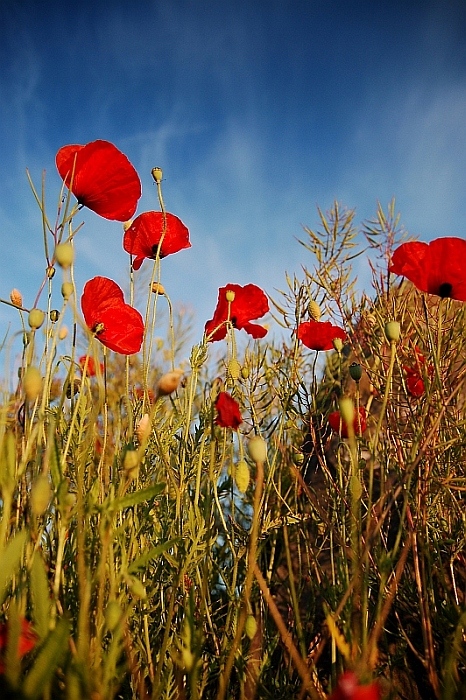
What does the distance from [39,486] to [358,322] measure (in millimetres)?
1119

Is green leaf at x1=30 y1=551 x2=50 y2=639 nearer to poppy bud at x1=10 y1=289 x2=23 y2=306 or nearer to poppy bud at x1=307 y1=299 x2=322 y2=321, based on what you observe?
poppy bud at x1=10 y1=289 x2=23 y2=306

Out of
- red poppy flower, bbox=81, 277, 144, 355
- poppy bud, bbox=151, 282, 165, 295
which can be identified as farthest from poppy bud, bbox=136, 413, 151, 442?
poppy bud, bbox=151, 282, 165, 295

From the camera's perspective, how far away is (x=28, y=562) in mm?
731

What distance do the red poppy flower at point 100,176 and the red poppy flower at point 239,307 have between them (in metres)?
0.37

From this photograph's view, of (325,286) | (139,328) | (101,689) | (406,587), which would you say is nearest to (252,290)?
(325,286)

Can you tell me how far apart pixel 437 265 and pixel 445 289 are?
0.05 metres

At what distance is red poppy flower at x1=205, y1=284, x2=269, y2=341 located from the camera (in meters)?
1.44

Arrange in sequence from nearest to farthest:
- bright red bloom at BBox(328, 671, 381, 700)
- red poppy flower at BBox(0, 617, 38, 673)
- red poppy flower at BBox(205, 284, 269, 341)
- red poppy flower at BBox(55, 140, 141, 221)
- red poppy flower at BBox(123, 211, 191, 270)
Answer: bright red bloom at BBox(328, 671, 381, 700), red poppy flower at BBox(0, 617, 38, 673), red poppy flower at BBox(55, 140, 141, 221), red poppy flower at BBox(123, 211, 191, 270), red poppy flower at BBox(205, 284, 269, 341)

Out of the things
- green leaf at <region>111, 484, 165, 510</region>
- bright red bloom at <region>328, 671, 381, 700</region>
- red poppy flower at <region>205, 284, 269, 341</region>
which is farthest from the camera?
red poppy flower at <region>205, 284, 269, 341</region>

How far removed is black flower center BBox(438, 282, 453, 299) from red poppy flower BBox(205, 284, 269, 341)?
504 millimetres

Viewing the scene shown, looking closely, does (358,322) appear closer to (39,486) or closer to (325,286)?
(325,286)

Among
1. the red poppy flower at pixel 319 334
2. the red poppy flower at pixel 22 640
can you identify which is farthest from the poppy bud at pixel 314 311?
the red poppy flower at pixel 22 640

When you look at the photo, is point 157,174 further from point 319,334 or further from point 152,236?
point 319,334

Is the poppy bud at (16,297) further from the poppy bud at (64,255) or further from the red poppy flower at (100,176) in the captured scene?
the poppy bud at (64,255)
